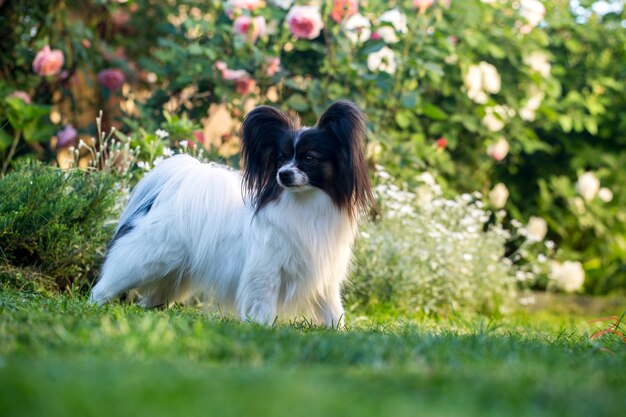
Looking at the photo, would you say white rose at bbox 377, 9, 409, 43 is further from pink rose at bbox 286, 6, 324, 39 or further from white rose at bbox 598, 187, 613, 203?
white rose at bbox 598, 187, 613, 203

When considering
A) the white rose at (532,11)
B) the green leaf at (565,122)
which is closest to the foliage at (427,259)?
the green leaf at (565,122)

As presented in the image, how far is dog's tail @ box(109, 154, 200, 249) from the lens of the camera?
455cm

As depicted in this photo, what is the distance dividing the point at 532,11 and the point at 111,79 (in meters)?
3.81

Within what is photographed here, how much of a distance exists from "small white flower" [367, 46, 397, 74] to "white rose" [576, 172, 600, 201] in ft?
8.49

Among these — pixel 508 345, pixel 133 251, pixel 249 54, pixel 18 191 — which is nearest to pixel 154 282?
pixel 133 251

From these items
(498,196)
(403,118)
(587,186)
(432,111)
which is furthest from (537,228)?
(403,118)

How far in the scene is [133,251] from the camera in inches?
174

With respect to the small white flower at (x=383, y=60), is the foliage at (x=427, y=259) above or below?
below

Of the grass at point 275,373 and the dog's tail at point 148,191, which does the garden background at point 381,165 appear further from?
the dog's tail at point 148,191

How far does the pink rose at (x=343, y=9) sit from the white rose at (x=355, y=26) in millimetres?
46

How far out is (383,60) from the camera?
6383 millimetres

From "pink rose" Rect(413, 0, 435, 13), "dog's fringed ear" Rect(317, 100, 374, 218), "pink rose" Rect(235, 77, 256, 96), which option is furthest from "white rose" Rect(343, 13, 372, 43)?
"dog's fringed ear" Rect(317, 100, 374, 218)

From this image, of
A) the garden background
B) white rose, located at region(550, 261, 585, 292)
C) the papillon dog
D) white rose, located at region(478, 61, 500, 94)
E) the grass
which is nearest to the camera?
the grass

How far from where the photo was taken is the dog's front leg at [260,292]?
4109 mm
